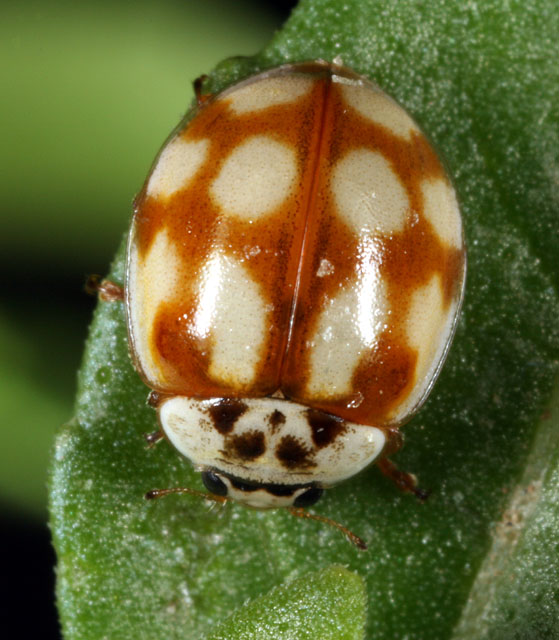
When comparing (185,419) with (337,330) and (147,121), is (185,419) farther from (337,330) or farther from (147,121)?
(147,121)

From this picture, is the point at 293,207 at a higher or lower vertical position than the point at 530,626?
higher

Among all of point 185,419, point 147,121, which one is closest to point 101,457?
point 185,419

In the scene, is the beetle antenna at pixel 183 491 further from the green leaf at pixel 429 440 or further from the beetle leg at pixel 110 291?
the beetle leg at pixel 110 291

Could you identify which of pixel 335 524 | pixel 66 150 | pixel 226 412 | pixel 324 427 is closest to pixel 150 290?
pixel 226 412

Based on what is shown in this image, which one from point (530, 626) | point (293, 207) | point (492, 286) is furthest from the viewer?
point (492, 286)

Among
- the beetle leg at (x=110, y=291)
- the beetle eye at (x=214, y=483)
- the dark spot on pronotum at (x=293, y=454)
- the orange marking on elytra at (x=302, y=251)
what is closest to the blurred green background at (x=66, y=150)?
the beetle leg at (x=110, y=291)

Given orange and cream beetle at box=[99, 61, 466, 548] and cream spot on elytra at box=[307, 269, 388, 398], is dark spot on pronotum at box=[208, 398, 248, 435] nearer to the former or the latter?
orange and cream beetle at box=[99, 61, 466, 548]

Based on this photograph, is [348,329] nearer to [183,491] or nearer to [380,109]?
[380,109]
